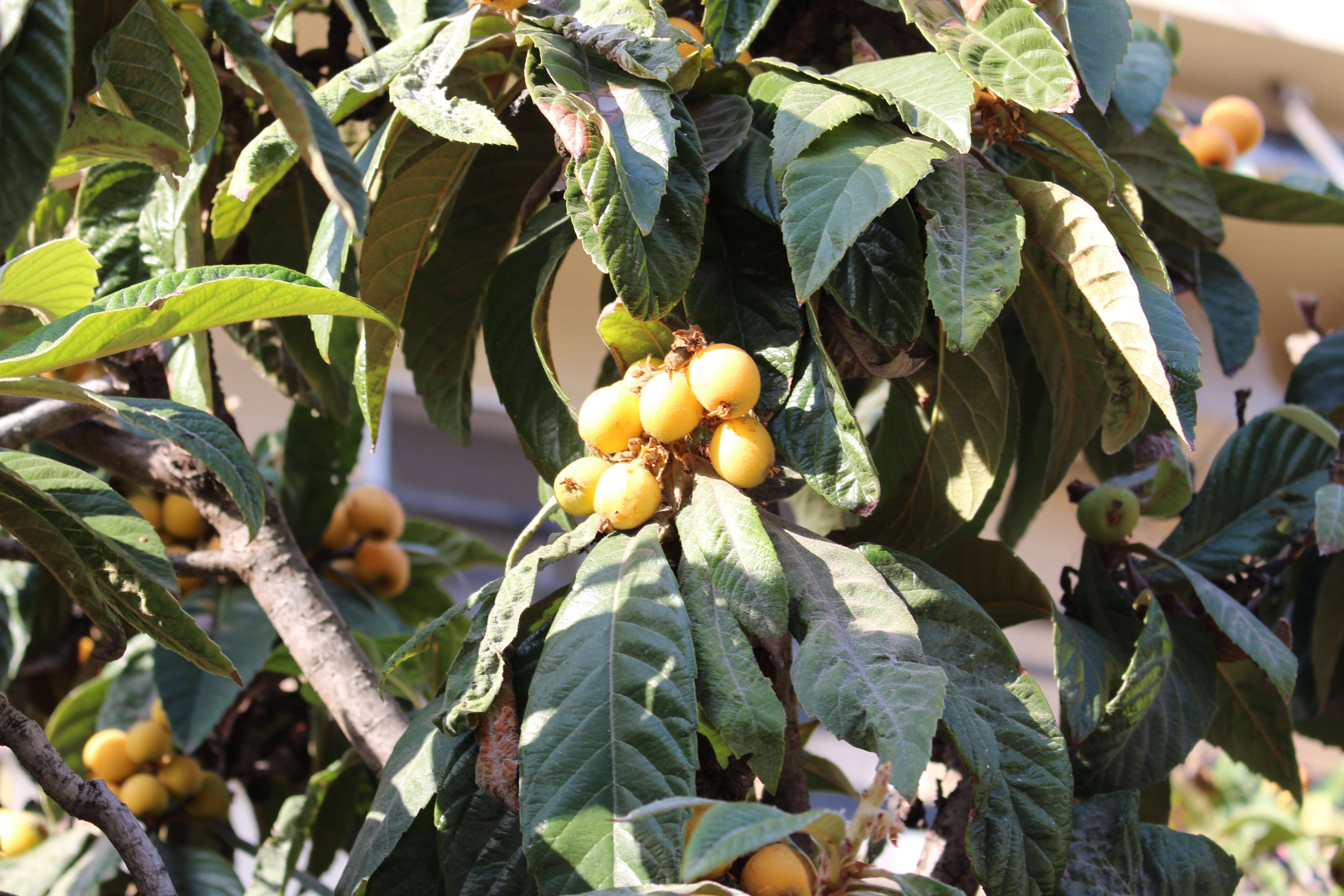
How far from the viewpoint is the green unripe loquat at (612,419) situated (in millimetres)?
618

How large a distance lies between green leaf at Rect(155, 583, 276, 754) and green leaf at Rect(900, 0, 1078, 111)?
76cm

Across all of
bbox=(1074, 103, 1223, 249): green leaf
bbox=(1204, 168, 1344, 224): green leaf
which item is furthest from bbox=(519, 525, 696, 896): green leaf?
bbox=(1204, 168, 1344, 224): green leaf

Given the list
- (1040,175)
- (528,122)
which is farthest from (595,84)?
(1040,175)

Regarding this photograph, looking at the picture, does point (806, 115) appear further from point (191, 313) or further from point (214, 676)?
point (214, 676)

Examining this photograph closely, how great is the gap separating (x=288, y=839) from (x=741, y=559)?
0.61 metres

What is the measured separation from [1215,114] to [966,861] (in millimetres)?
1024

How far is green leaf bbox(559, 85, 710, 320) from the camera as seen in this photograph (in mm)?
586

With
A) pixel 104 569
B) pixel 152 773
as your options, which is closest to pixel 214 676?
pixel 152 773

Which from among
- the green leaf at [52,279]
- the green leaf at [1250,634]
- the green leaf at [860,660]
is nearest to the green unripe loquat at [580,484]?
the green leaf at [860,660]

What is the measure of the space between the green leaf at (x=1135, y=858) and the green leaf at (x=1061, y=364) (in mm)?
229

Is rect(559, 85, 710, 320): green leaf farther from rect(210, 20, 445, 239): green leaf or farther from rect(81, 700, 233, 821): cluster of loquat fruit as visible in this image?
rect(81, 700, 233, 821): cluster of loquat fruit

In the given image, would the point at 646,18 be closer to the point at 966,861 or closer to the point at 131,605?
the point at 131,605

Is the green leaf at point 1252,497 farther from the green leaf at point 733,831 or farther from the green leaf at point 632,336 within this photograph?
the green leaf at point 733,831

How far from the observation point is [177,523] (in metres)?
1.23
